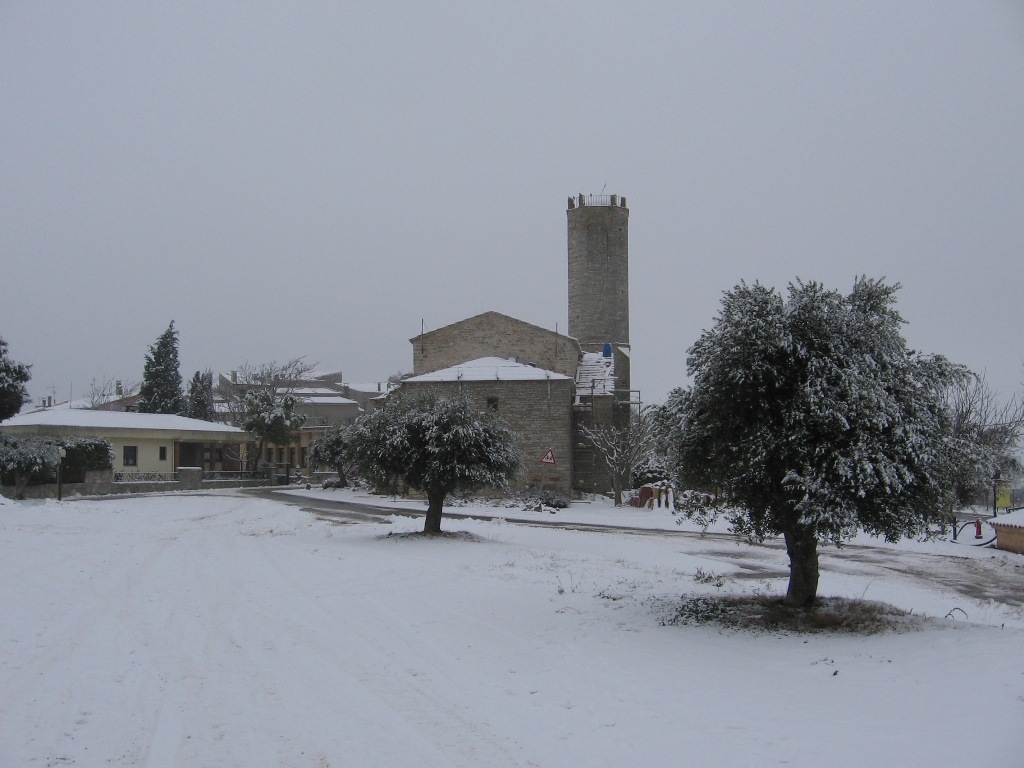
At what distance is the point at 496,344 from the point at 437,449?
82.9 feet

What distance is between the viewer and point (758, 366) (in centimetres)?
910

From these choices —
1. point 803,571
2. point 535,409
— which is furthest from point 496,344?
point 803,571

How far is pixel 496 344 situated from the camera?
44125 millimetres

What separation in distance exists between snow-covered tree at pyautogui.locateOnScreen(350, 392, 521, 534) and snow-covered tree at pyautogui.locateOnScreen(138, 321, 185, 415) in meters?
43.8

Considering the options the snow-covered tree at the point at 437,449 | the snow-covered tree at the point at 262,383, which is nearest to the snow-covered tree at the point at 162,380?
the snow-covered tree at the point at 262,383

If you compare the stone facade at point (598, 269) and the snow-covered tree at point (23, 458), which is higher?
the stone facade at point (598, 269)

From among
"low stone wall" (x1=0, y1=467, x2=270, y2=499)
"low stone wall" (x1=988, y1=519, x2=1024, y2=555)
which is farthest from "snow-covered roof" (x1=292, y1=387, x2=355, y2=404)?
"low stone wall" (x1=988, y1=519, x2=1024, y2=555)

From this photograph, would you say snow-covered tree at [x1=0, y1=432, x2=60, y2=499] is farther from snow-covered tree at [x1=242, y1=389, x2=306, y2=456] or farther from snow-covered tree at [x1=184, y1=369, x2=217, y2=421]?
snow-covered tree at [x1=184, y1=369, x2=217, y2=421]

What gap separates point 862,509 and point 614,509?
86.9 ft

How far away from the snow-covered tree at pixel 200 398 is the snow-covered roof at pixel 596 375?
3654cm

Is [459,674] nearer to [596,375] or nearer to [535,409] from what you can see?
[535,409]

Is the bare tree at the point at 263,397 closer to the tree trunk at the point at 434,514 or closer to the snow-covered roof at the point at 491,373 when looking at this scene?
the snow-covered roof at the point at 491,373

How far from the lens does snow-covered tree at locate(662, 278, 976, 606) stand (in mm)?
8781

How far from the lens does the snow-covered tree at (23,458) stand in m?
30.0
